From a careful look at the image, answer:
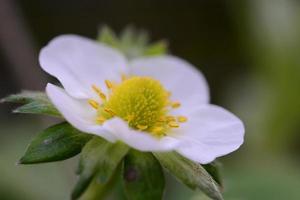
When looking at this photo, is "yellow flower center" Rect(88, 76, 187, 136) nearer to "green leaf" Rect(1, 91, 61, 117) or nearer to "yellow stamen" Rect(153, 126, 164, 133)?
"yellow stamen" Rect(153, 126, 164, 133)

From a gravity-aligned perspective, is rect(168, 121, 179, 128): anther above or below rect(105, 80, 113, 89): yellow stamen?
below

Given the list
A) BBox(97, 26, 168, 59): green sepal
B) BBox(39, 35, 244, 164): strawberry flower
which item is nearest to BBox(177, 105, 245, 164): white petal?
BBox(39, 35, 244, 164): strawberry flower

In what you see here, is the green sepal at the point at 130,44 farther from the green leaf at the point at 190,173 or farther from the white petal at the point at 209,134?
the green leaf at the point at 190,173

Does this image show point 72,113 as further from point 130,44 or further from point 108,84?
point 130,44

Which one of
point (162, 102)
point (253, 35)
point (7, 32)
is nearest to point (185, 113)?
point (162, 102)

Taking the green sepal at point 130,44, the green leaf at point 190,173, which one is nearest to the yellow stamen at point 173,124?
the green leaf at point 190,173

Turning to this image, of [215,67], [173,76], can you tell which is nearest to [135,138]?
[173,76]

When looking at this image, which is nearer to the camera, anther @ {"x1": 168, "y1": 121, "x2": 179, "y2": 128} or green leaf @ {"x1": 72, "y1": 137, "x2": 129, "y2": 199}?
green leaf @ {"x1": 72, "y1": 137, "x2": 129, "y2": 199}

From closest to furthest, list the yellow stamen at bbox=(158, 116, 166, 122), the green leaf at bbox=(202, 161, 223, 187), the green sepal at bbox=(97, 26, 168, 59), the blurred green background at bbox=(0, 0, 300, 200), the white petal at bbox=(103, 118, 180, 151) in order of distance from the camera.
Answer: the white petal at bbox=(103, 118, 180, 151) < the green leaf at bbox=(202, 161, 223, 187) < the yellow stamen at bbox=(158, 116, 166, 122) < the green sepal at bbox=(97, 26, 168, 59) < the blurred green background at bbox=(0, 0, 300, 200)
